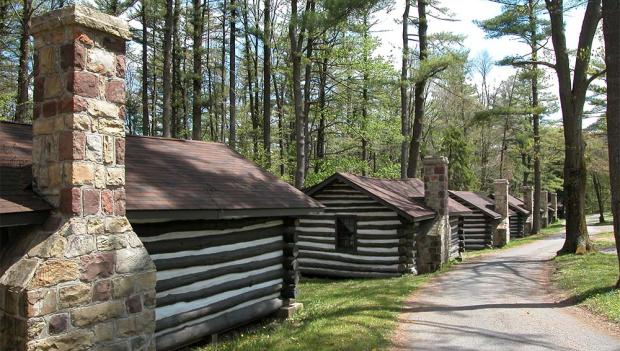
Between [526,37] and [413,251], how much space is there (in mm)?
11356

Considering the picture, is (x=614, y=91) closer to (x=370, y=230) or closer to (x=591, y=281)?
(x=591, y=281)

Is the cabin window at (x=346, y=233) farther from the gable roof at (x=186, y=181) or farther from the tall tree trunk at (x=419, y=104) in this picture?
the tall tree trunk at (x=419, y=104)

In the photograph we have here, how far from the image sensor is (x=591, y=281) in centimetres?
1216

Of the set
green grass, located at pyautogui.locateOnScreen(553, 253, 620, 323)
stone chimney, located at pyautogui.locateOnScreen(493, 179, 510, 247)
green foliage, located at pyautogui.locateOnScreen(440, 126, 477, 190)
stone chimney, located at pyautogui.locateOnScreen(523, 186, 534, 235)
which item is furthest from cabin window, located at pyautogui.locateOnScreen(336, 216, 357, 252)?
stone chimney, located at pyautogui.locateOnScreen(523, 186, 534, 235)

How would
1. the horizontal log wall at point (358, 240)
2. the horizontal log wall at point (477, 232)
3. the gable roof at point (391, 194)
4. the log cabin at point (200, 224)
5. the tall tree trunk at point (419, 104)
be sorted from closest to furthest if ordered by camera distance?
the log cabin at point (200, 224) < the gable roof at point (391, 194) < the horizontal log wall at point (358, 240) < the tall tree trunk at point (419, 104) < the horizontal log wall at point (477, 232)

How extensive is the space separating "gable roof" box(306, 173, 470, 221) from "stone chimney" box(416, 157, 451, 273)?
47 centimetres

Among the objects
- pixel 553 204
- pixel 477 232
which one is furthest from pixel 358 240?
pixel 553 204

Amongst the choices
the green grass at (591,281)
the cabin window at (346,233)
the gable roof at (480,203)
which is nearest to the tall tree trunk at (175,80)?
the cabin window at (346,233)

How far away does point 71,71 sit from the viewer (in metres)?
5.29

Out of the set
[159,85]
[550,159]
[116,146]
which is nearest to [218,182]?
[116,146]

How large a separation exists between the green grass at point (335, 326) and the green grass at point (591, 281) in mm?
3897

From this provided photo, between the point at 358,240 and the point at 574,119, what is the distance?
384 inches

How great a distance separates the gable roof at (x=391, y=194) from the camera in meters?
16.8

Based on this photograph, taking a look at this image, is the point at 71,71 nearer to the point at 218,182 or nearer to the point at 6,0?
the point at 218,182
